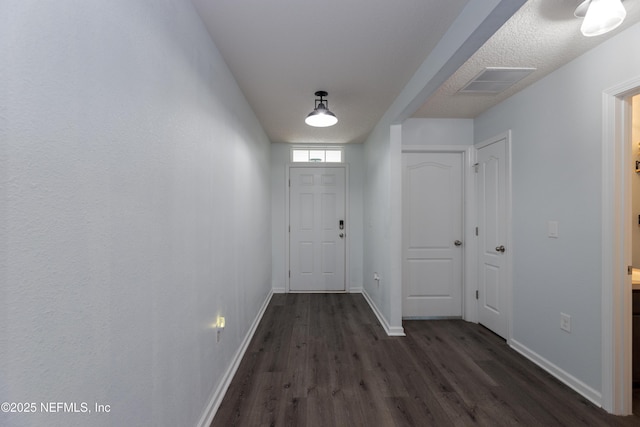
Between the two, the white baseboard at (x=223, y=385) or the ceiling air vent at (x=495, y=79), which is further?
the ceiling air vent at (x=495, y=79)

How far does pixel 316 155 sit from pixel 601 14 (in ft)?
11.7

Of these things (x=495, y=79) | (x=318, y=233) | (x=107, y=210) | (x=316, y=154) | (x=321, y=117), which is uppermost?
(x=495, y=79)

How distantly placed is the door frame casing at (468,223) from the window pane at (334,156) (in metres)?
1.44

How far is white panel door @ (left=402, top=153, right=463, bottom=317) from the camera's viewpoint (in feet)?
11.5

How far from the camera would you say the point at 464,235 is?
3.48 m

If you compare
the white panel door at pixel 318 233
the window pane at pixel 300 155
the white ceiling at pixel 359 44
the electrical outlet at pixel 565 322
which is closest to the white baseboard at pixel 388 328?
the white panel door at pixel 318 233

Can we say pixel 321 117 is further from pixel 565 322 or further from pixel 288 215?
pixel 565 322

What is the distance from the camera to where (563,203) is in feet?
7.28

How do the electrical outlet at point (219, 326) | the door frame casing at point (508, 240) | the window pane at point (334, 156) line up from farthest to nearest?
the window pane at point (334, 156) → the door frame casing at point (508, 240) → the electrical outlet at point (219, 326)

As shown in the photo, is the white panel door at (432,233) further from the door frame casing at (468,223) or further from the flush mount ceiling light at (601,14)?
the flush mount ceiling light at (601,14)

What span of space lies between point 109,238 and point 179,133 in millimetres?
684

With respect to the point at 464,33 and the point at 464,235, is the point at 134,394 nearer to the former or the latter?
the point at 464,33

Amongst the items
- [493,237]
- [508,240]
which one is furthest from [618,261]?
[493,237]

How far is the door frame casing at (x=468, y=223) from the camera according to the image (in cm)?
341
